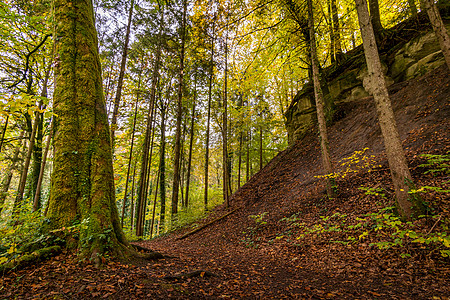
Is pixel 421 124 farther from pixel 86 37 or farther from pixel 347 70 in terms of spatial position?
pixel 86 37

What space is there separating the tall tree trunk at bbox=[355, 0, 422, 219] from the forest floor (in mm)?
437

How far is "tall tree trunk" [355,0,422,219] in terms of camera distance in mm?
4395

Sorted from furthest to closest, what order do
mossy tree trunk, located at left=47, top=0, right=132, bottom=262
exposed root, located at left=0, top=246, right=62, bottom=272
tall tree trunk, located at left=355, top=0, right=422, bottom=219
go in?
tall tree trunk, located at left=355, top=0, right=422, bottom=219 → mossy tree trunk, located at left=47, top=0, right=132, bottom=262 → exposed root, located at left=0, top=246, right=62, bottom=272

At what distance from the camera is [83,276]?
2656 mm

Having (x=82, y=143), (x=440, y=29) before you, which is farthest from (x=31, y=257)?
(x=440, y=29)

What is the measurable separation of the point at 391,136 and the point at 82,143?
22.8 feet

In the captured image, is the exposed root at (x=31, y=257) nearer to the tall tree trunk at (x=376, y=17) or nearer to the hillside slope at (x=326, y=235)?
the hillside slope at (x=326, y=235)

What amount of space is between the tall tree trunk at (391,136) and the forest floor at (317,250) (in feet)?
1.43

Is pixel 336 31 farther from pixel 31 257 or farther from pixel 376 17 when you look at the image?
pixel 31 257

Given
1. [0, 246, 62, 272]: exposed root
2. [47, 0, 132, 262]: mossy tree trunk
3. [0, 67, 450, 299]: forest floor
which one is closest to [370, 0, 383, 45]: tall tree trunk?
[0, 67, 450, 299]: forest floor

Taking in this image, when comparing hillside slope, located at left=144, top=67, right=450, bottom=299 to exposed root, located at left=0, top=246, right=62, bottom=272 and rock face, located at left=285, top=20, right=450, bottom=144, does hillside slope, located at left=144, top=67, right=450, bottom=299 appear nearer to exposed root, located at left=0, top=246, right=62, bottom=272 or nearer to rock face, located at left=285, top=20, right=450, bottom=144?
rock face, located at left=285, top=20, right=450, bottom=144

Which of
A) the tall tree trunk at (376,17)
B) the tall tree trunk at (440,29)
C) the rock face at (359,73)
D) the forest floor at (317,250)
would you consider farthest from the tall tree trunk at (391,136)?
the tall tree trunk at (376,17)

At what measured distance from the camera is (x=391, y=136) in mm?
4586

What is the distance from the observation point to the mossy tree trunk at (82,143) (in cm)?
343
